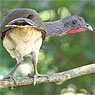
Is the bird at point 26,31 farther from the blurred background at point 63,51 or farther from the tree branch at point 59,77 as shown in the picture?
the blurred background at point 63,51

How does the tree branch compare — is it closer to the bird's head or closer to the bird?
the bird

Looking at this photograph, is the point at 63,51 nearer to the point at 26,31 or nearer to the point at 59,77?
the point at 59,77

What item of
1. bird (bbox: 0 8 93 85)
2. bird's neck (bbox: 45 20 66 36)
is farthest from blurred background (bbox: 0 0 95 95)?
bird (bbox: 0 8 93 85)

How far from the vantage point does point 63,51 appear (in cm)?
547

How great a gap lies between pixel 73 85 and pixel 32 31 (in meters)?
1.95

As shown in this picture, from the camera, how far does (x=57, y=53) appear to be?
5.43 m

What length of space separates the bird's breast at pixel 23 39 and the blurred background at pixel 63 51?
1.03m

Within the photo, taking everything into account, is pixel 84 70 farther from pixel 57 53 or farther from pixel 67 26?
pixel 57 53

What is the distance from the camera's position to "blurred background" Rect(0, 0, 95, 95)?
5.28 metres

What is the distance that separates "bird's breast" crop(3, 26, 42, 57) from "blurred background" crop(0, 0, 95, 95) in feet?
3.38

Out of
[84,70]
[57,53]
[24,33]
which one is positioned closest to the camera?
[24,33]

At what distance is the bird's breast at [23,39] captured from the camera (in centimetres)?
389

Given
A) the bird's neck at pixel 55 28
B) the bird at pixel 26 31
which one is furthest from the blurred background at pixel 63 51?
the bird at pixel 26 31

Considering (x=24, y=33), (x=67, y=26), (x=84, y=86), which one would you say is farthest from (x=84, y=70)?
(x=84, y=86)
